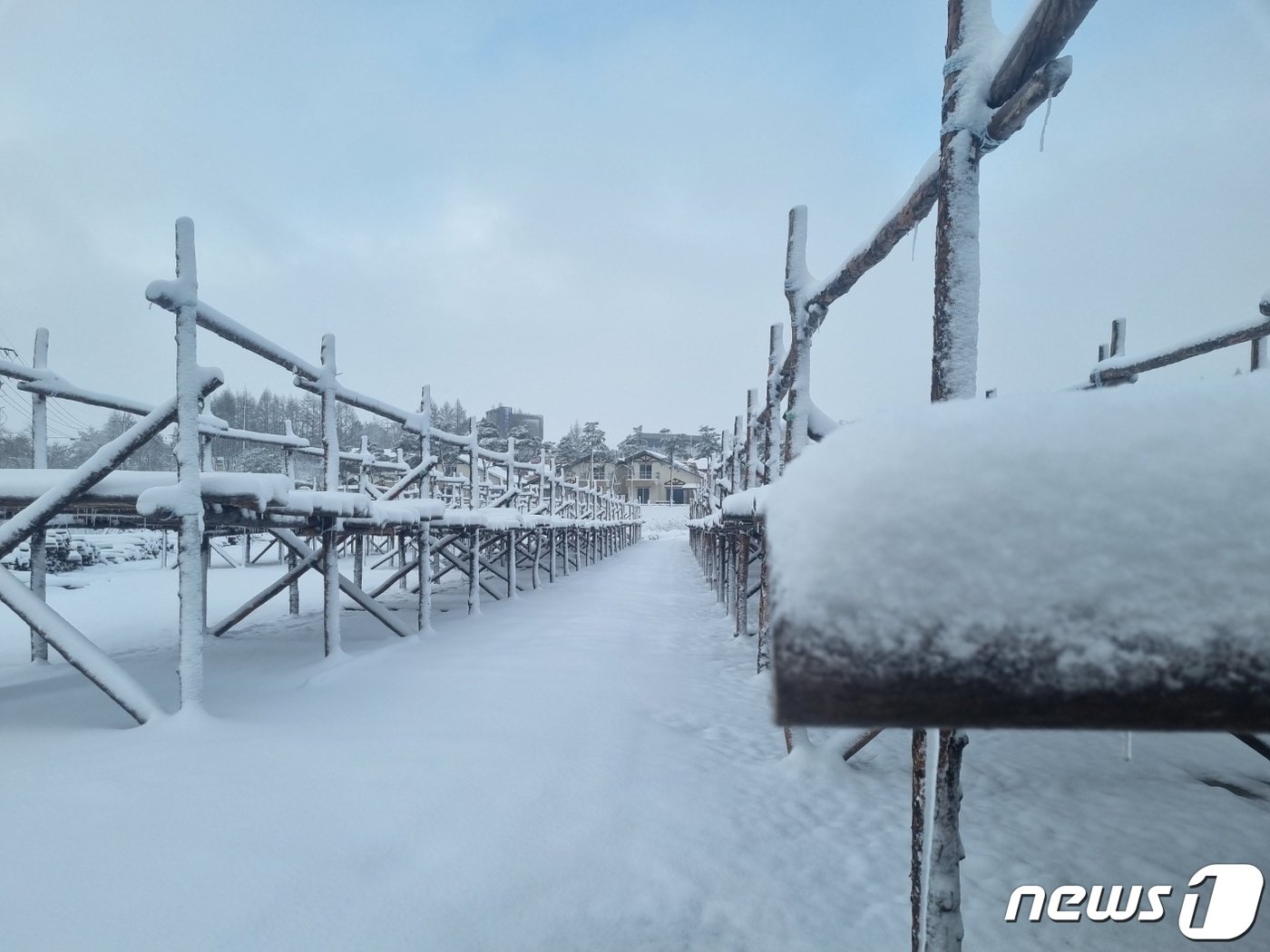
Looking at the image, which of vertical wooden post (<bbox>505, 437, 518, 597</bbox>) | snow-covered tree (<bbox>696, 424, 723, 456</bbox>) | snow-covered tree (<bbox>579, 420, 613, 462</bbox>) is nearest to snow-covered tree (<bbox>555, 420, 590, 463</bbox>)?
snow-covered tree (<bbox>579, 420, 613, 462</bbox>)

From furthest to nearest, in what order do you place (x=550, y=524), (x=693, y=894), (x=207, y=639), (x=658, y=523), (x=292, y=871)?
(x=658, y=523), (x=550, y=524), (x=207, y=639), (x=693, y=894), (x=292, y=871)

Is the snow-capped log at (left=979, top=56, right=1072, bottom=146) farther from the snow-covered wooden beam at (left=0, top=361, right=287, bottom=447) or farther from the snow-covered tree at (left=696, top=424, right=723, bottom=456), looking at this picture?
the snow-covered tree at (left=696, top=424, right=723, bottom=456)

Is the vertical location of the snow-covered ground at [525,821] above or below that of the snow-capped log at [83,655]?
below

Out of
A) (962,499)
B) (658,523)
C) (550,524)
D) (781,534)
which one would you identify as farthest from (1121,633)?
(658,523)

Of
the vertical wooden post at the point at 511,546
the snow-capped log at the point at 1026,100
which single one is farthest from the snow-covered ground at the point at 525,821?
the vertical wooden post at the point at 511,546

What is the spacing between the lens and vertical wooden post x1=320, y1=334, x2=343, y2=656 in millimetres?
4836

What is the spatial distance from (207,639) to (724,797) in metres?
6.05

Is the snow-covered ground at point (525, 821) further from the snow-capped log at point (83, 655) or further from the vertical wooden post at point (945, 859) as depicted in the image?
the vertical wooden post at point (945, 859)

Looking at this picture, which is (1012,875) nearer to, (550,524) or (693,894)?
(693,894)

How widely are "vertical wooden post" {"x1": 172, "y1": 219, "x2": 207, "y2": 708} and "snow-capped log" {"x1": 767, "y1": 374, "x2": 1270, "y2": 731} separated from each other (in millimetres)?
3567

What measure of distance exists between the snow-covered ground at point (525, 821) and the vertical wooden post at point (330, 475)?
386 millimetres

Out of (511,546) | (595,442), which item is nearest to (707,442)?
(595,442)

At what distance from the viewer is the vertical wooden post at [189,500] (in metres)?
3.20

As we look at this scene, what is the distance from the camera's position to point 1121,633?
0.47m
